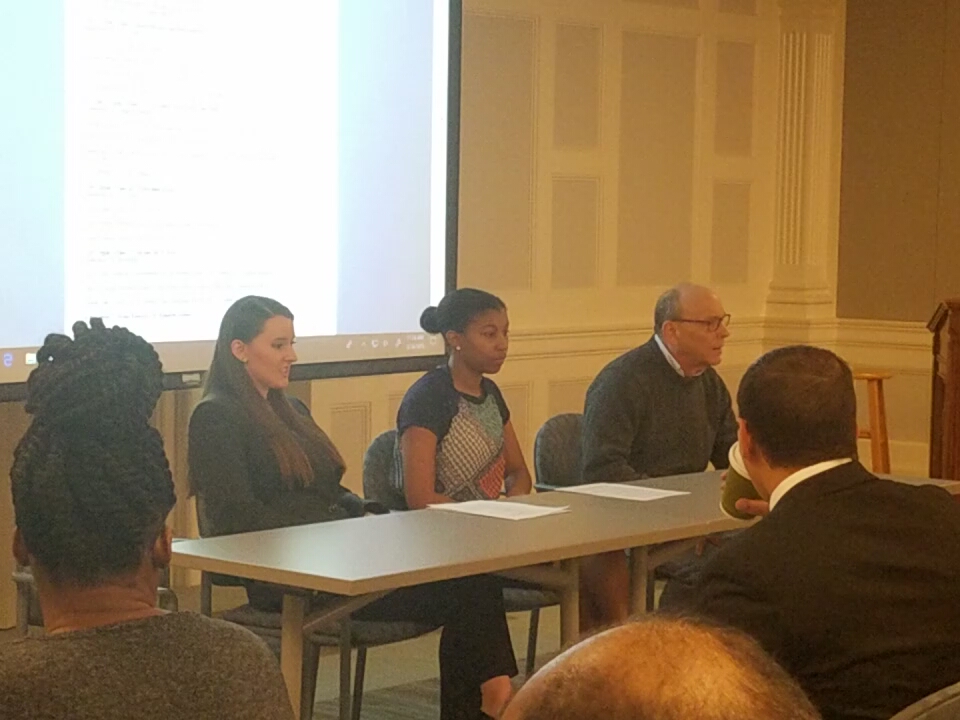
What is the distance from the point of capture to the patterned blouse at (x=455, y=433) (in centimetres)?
430

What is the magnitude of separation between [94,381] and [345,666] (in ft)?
7.22

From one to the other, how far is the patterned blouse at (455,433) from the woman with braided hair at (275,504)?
38 cm

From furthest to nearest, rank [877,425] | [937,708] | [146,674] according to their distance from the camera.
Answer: [877,425] < [937,708] < [146,674]

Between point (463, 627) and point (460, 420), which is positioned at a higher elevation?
point (460, 420)

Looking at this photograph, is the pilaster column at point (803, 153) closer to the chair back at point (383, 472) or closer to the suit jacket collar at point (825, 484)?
the chair back at point (383, 472)

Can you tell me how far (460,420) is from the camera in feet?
14.4

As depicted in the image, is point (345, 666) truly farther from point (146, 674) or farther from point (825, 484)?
point (146, 674)

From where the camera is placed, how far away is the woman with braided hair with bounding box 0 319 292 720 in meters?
1.64

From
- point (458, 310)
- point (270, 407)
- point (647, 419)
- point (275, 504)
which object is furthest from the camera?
point (647, 419)

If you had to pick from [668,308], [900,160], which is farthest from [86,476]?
[900,160]

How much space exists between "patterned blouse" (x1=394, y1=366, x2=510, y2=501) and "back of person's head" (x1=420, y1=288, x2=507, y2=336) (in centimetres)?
14

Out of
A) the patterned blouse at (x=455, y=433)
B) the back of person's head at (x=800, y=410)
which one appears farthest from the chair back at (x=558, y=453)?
the back of person's head at (x=800, y=410)

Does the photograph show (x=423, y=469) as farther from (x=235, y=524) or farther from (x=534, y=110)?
(x=534, y=110)

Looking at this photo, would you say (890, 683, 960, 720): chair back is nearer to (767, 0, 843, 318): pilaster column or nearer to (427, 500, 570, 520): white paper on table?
(427, 500, 570, 520): white paper on table
